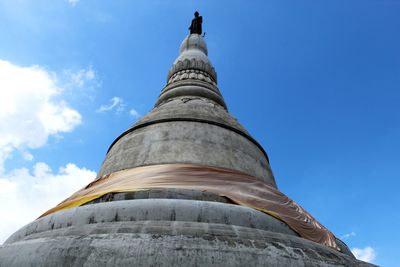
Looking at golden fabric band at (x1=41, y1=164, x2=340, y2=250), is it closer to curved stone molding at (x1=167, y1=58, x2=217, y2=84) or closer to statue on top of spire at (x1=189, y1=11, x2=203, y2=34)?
curved stone molding at (x1=167, y1=58, x2=217, y2=84)

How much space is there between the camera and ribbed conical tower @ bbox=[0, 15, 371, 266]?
2.66 meters

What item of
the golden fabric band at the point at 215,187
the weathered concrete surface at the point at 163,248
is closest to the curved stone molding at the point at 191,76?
the golden fabric band at the point at 215,187

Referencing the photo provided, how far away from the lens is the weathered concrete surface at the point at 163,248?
2582 millimetres

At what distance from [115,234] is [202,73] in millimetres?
6142

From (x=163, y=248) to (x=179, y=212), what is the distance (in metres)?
0.71

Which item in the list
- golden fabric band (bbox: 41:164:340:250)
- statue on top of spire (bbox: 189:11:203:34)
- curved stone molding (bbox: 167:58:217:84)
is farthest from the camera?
statue on top of spire (bbox: 189:11:203:34)

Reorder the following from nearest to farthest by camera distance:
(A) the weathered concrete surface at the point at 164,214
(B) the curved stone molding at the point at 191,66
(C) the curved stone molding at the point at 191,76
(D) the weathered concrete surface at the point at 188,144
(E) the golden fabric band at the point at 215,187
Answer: (A) the weathered concrete surface at the point at 164,214 → (E) the golden fabric band at the point at 215,187 → (D) the weathered concrete surface at the point at 188,144 → (C) the curved stone molding at the point at 191,76 → (B) the curved stone molding at the point at 191,66

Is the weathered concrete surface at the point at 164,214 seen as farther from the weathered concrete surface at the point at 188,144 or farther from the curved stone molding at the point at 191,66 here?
the curved stone molding at the point at 191,66

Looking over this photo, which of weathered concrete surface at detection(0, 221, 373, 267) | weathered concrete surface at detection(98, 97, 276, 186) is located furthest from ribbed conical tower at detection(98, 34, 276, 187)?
weathered concrete surface at detection(0, 221, 373, 267)

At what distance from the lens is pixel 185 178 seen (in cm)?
432

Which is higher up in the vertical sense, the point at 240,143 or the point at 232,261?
the point at 240,143

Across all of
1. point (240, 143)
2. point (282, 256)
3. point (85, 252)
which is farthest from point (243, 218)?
point (240, 143)

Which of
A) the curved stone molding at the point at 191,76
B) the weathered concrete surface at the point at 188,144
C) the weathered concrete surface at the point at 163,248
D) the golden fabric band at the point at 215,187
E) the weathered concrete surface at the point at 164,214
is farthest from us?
the curved stone molding at the point at 191,76

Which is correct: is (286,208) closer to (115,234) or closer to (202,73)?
(115,234)
